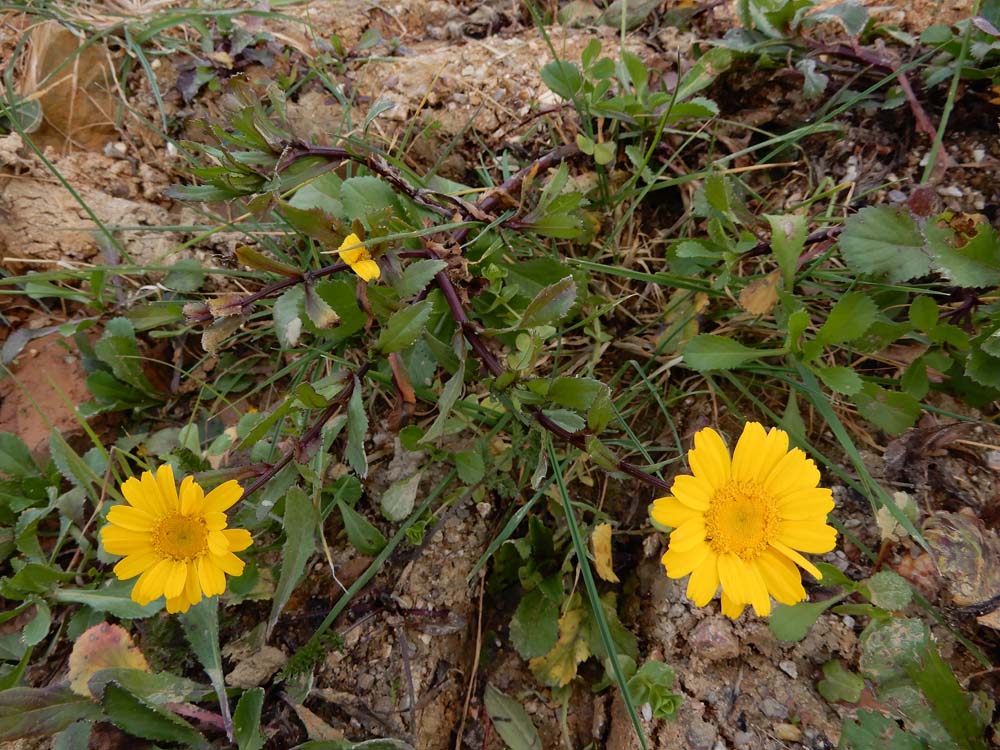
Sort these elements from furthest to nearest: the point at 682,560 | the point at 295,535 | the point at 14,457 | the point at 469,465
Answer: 1. the point at 14,457
2. the point at 469,465
3. the point at 295,535
4. the point at 682,560

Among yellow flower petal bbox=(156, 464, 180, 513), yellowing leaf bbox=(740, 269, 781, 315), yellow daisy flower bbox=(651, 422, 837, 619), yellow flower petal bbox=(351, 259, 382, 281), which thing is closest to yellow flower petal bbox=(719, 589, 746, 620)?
yellow daisy flower bbox=(651, 422, 837, 619)

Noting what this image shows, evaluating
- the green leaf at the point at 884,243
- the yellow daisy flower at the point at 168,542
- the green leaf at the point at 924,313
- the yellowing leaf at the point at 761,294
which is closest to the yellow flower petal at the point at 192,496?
the yellow daisy flower at the point at 168,542

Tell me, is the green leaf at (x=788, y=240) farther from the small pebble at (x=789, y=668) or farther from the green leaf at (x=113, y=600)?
the green leaf at (x=113, y=600)

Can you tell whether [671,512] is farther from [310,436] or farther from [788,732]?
[310,436]

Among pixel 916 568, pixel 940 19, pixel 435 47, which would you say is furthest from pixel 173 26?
pixel 916 568

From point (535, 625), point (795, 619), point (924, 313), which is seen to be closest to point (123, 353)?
point (535, 625)

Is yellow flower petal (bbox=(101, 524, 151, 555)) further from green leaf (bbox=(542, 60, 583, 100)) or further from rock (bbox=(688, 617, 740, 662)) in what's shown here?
green leaf (bbox=(542, 60, 583, 100))

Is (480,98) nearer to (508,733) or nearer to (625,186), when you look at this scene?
(625,186)

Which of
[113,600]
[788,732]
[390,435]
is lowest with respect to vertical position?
[788,732]
